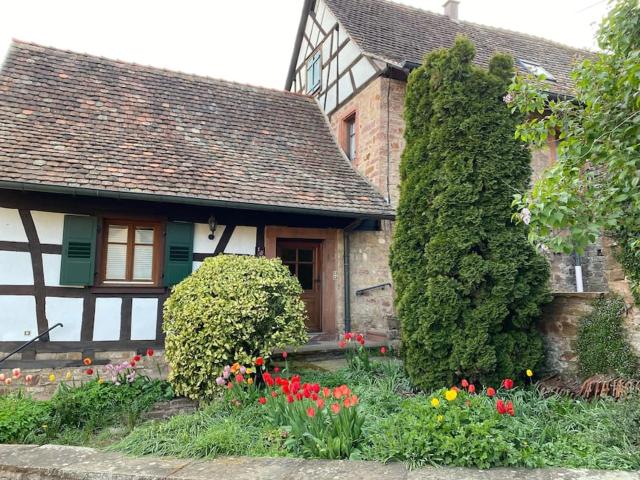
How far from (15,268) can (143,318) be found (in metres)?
1.76

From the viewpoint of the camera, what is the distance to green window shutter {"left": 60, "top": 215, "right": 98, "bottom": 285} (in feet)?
20.0

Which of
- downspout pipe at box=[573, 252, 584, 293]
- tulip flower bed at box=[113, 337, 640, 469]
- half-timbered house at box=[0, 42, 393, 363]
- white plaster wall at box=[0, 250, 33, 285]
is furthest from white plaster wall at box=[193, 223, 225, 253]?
downspout pipe at box=[573, 252, 584, 293]

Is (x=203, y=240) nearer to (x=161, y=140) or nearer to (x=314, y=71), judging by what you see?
(x=161, y=140)

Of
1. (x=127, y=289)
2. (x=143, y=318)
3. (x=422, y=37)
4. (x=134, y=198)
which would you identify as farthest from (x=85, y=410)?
(x=422, y=37)

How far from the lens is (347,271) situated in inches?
309

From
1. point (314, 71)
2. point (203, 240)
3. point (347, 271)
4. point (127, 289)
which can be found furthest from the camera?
point (314, 71)

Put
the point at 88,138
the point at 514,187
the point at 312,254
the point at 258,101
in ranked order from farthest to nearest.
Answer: the point at 258,101 < the point at 312,254 < the point at 88,138 < the point at 514,187

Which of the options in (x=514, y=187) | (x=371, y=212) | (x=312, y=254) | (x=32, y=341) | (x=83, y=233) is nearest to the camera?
(x=514, y=187)

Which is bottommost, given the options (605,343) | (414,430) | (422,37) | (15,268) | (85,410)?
(85,410)

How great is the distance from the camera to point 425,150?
16.1 feet

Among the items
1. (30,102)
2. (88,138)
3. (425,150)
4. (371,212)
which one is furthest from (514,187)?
(30,102)

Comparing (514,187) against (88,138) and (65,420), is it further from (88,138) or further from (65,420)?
(88,138)

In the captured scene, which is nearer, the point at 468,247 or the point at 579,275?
the point at 468,247

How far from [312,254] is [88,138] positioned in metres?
4.10
